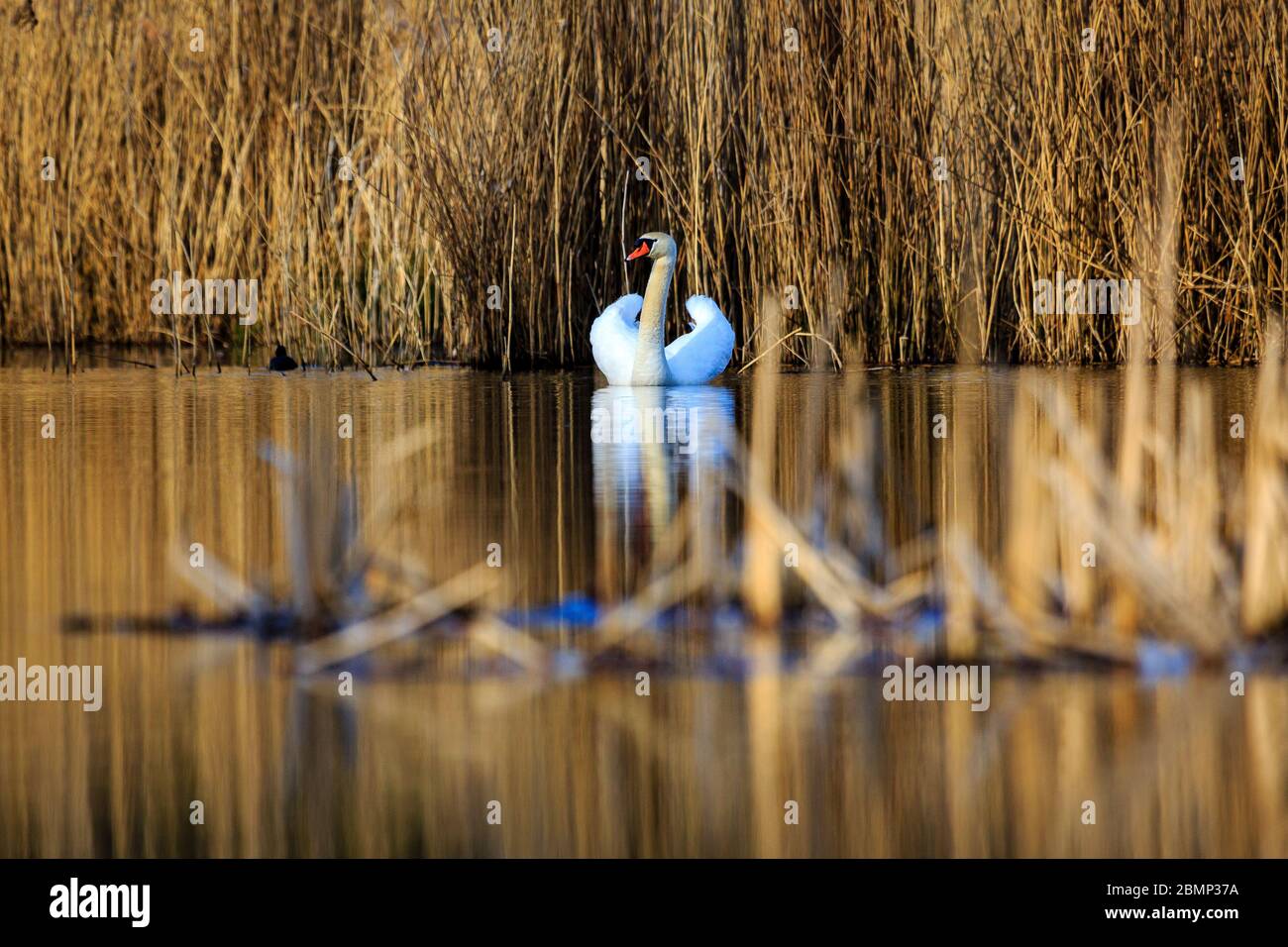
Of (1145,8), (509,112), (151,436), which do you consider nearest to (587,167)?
(509,112)

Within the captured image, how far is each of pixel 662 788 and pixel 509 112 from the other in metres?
6.35

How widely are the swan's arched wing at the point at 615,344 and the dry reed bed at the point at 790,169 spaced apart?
2.34 ft

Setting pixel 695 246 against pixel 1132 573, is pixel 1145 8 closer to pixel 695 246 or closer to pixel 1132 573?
pixel 695 246

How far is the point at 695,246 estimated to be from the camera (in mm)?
8898

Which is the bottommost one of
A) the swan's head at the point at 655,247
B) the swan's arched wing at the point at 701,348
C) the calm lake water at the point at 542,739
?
the calm lake water at the point at 542,739

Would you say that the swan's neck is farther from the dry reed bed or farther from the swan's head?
the dry reed bed

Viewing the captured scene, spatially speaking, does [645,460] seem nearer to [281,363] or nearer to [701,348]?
[701,348]

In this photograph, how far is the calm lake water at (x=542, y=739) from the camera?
8.34 feet

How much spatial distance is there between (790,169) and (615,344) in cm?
120

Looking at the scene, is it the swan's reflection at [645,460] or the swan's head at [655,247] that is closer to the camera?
the swan's reflection at [645,460]

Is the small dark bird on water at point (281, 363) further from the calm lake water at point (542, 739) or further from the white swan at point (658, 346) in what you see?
the calm lake water at point (542, 739)

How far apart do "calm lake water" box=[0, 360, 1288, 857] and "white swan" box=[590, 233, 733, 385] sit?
307cm

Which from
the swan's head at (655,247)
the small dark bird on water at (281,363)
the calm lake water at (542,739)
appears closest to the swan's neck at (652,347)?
the swan's head at (655,247)

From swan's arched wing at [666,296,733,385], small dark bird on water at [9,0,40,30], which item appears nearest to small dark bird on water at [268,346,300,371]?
swan's arched wing at [666,296,733,385]
